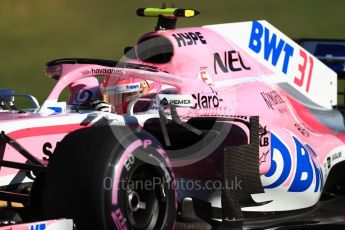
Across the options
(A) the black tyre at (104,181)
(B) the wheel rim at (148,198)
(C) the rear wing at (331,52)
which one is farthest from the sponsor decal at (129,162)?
(C) the rear wing at (331,52)

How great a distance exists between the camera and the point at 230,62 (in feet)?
23.2

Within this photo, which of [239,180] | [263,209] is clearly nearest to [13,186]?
[239,180]

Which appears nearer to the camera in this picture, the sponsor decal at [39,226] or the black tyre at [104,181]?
the sponsor decal at [39,226]

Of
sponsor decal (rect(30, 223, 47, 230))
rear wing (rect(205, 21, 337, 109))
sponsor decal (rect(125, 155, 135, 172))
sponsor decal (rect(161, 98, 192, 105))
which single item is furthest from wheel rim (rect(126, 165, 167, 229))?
rear wing (rect(205, 21, 337, 109))

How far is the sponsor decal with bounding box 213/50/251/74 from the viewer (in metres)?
7.00

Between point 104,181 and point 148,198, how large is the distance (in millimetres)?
533

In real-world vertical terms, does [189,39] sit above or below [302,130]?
above

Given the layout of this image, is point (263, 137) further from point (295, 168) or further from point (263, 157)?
point (295, 168)

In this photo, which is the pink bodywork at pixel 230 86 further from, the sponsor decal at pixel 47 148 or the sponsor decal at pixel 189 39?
the sponsor decal at pixel 47 148

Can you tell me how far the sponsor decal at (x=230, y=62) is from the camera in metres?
7.00

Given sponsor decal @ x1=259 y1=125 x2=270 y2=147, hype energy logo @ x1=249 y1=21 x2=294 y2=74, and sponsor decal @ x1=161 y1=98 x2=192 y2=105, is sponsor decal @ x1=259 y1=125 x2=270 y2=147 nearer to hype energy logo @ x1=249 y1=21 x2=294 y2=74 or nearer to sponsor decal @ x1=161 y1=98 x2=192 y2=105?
sponsor decal @ x1=161 y1=98 x2=192 y2=105

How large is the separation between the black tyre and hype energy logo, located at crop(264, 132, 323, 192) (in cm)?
156

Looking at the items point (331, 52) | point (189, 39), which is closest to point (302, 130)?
point (189, 39)

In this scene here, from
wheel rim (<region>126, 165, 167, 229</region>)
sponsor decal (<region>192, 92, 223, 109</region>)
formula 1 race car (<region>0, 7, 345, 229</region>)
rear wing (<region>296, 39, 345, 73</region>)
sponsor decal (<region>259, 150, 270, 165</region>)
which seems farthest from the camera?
rear wing (<region>296, 39, 345, 73</region>)
